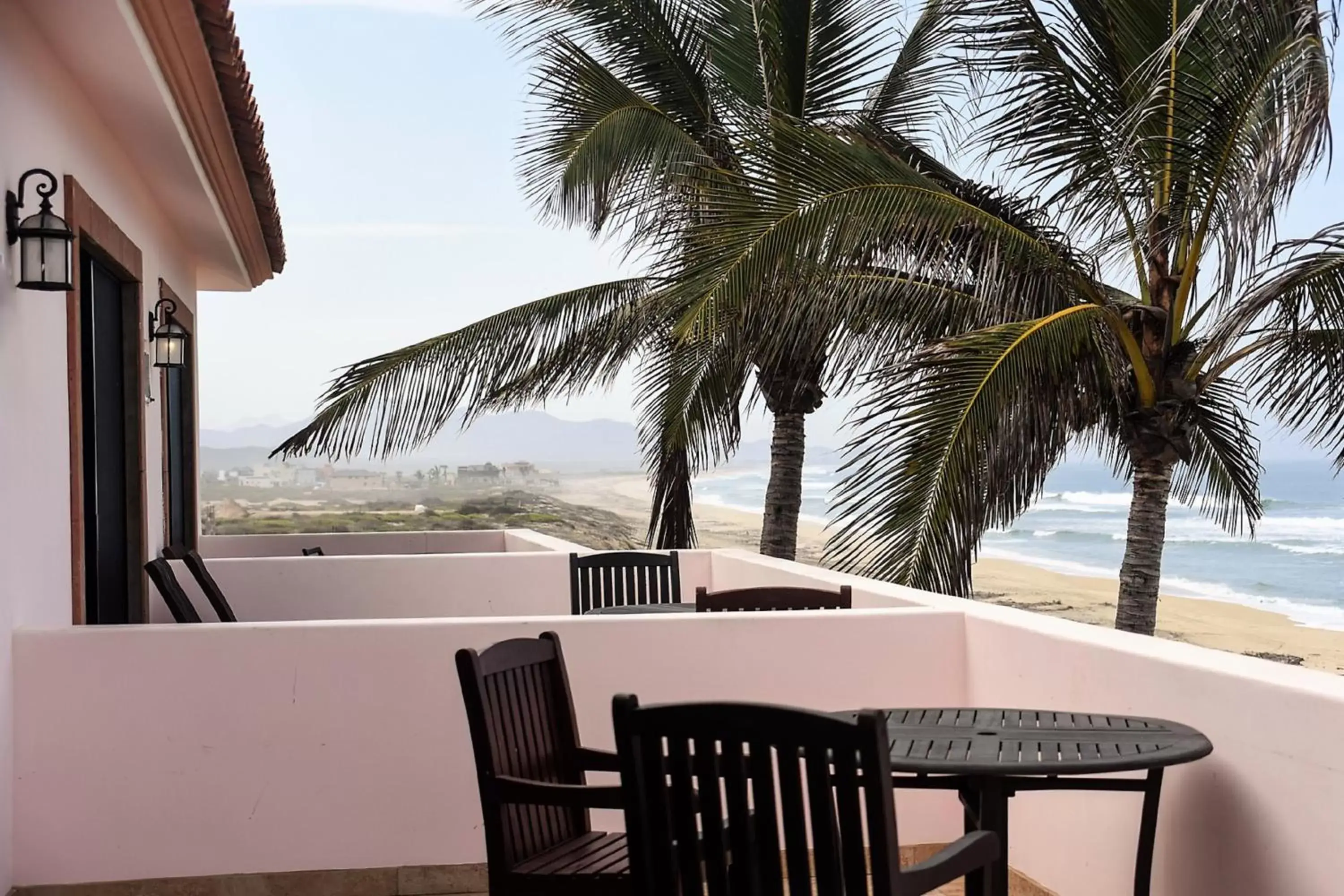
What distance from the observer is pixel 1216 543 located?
38.1m

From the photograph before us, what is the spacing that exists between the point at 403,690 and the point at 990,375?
2.94 metres

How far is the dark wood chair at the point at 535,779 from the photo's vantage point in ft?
9.89

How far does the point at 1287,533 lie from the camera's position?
39312mm

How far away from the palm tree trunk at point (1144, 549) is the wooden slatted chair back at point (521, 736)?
4.50 meters

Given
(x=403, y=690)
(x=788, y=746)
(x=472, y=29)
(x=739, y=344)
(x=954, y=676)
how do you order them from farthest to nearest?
(x=472, y=29) < (x=739, y=344) < (x=954, y=676) < (x=403, y=690) < (x=788, y=746)

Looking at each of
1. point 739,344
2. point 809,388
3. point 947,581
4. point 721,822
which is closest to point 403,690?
point 721,822

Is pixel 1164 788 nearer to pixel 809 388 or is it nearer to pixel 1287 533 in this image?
pixel 809 388

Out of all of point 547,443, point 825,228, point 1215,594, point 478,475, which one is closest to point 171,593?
point 825,228

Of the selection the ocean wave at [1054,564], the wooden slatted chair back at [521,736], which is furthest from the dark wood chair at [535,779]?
the ocean wave at [1054,564]

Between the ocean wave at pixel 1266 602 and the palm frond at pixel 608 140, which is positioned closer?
the palm frond at pixel 608 140

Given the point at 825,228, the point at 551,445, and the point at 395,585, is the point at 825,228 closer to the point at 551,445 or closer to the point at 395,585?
the point at 395,585

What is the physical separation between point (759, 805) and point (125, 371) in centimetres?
550

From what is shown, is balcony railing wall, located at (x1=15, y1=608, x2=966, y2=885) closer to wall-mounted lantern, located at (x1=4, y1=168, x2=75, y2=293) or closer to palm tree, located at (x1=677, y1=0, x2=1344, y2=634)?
wall-mounted lantern, located at (x1=4, y1=168, x2=75, y2=293)

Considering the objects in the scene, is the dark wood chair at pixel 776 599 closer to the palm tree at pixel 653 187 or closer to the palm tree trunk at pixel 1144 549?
the palm tree trunk at pixel 1144 549
